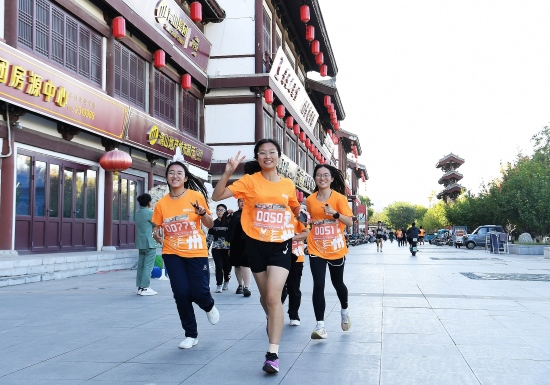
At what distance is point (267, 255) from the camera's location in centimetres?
519

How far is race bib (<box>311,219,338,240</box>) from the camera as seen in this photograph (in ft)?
20.8

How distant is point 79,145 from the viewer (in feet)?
53.7

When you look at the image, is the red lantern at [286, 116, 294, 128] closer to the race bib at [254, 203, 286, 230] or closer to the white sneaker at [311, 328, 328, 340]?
the white sneaker at [311, 328, 328, 340]

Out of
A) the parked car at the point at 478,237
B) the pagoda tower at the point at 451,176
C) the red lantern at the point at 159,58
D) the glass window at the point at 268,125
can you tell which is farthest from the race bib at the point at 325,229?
the pagoda tower at the point at 451,176

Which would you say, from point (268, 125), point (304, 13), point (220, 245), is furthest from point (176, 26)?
point (220, 245)

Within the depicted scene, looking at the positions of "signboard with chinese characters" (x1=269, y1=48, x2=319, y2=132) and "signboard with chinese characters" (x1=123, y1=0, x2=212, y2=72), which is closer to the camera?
"signboard with chinese characters" (x1=123, y1=0, x2=212, y2=72)

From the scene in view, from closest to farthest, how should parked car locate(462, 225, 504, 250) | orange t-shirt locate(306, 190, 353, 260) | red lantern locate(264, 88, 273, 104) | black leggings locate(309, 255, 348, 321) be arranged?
1. black leggings locate(309, 255, 348, 321)
2. orange t-shirt locate(306, 190, 353, 260)
3. red lantern locate(264, 88, 273, 104)
4. parked car locate(462, 225, 504, 250)

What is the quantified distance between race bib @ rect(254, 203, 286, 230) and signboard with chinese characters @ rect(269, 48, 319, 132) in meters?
21.2

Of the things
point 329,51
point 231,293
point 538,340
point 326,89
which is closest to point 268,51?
point 329,51

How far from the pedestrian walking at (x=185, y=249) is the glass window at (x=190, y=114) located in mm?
17968

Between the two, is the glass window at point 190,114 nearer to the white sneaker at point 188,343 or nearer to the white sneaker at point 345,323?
the white sneaker at point 345,323

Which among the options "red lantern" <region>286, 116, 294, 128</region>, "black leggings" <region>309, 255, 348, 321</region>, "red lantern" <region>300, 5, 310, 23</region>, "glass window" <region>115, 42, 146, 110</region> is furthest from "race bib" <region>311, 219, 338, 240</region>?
"red lantern" <region>286, 116, 294, 128</region>

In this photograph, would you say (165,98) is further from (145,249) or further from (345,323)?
(345,323)

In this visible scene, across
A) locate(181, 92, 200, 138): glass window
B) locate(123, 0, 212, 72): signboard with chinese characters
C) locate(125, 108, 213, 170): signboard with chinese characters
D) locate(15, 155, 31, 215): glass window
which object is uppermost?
locate(123, 0, 212, 72): signboard with chinese characters
